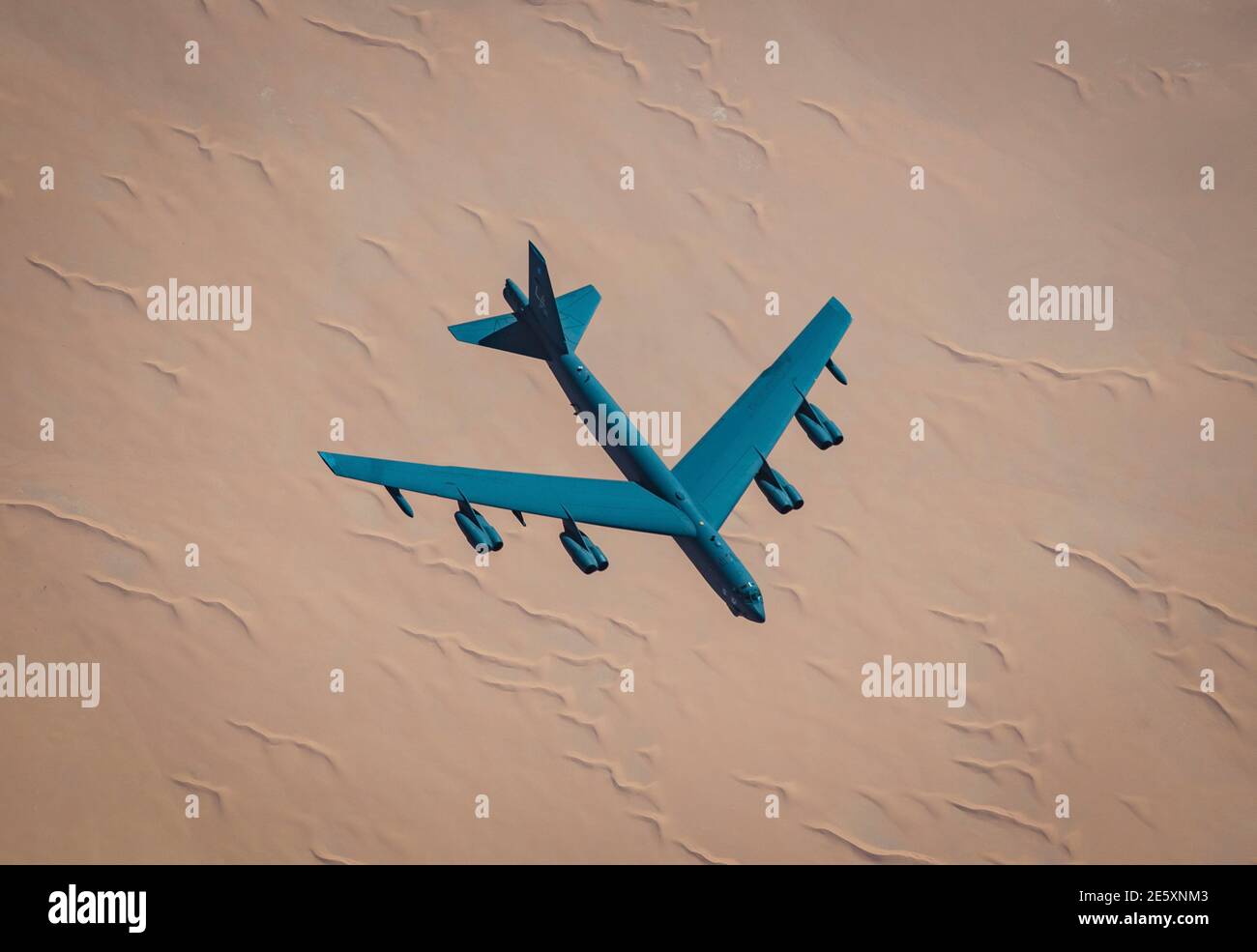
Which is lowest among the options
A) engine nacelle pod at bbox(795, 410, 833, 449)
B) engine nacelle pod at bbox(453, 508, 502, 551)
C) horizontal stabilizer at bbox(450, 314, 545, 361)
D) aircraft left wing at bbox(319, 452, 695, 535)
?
engine nacelle pod at bbox(453, 508, 502, 551)

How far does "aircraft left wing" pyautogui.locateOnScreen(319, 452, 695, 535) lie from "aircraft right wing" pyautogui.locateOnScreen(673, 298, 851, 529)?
1.54 metres

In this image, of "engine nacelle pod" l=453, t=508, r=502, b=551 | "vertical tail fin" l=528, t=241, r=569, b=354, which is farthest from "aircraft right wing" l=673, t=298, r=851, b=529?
"engine nacelle pod" l=453, t=508, r=502, b=551

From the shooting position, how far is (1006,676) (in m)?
42.0

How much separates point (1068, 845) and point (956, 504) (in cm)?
1007

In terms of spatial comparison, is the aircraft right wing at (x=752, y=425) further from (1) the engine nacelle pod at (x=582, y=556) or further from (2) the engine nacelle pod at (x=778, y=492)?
(1) the engine nacelle pod at (x=582, y=556)

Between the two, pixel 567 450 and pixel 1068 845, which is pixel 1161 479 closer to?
pixel 1068 845

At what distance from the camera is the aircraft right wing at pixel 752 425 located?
40.0 metres

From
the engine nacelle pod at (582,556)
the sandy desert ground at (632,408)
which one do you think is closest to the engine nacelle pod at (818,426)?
the sandy desert ground at (632,408)

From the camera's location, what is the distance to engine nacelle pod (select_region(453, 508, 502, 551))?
37.1 meters

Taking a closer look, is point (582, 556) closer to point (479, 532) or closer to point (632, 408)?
point (479, 532)

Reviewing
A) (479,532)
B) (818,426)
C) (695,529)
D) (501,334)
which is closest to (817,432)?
(818,426)

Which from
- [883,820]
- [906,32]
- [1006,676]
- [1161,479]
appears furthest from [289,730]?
[906,32]

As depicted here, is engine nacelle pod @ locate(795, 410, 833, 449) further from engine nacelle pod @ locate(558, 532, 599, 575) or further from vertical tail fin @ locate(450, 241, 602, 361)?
engine nacelle pod @ locate(558, 532, 599, 575)

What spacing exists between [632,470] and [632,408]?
4833 mm
